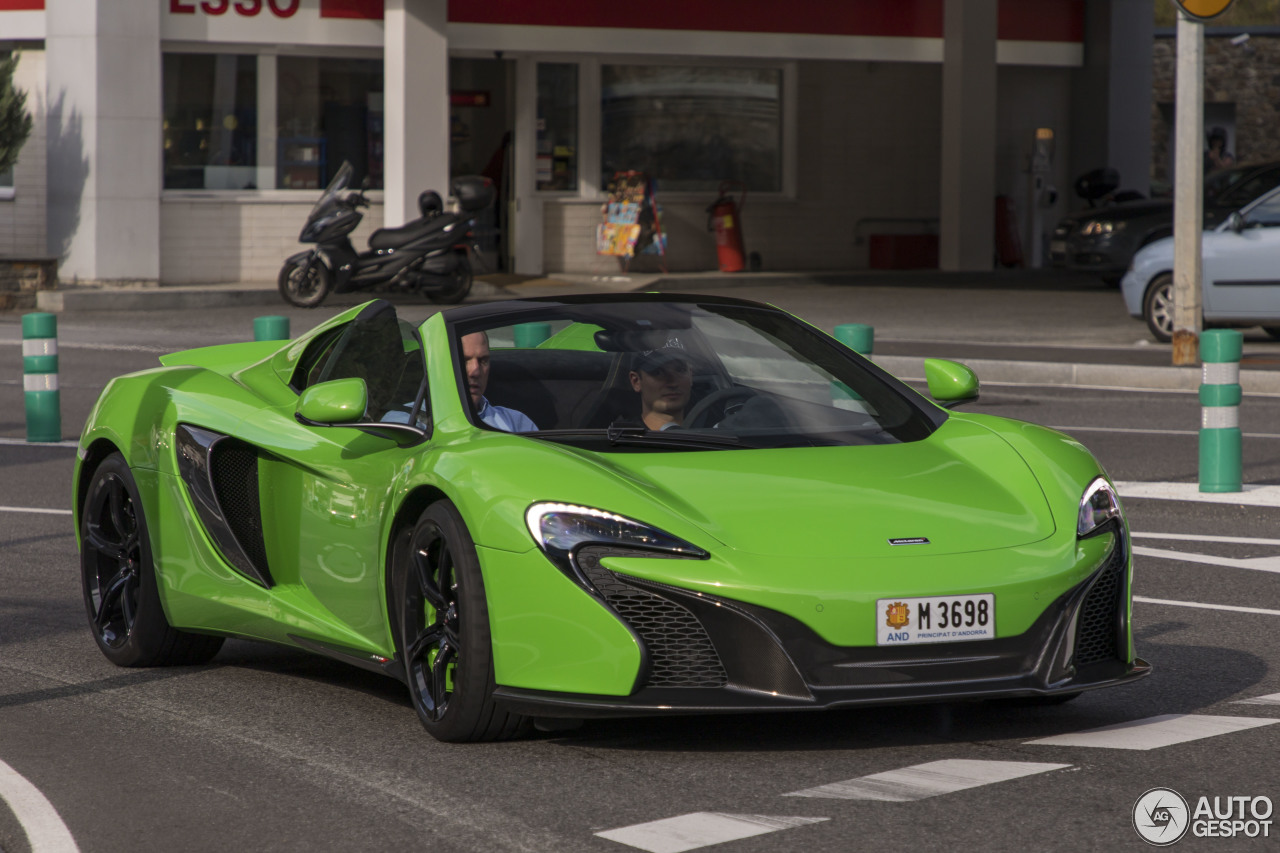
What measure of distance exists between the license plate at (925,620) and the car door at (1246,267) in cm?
1389

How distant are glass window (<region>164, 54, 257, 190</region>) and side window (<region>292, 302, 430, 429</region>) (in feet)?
67.0

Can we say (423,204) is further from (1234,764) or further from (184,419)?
(1234,764)

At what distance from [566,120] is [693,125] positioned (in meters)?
2.23

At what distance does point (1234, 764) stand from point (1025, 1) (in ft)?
95.3

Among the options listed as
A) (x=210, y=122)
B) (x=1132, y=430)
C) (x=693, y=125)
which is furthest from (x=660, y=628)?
(x=693, y=125)

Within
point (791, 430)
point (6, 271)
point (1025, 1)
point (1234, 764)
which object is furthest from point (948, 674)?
point (1025, 1)

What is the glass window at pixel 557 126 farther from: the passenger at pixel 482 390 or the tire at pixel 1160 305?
the passenger at pixel 482 390

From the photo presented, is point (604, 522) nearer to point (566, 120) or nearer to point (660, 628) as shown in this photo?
point (660, 628)

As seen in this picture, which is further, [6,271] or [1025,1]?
[1025,1]

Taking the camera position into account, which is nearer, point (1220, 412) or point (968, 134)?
point (1220, 412)

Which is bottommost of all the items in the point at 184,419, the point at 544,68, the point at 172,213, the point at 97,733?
the point at 97,733

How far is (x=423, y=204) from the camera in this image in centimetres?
2377

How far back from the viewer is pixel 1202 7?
1509cm

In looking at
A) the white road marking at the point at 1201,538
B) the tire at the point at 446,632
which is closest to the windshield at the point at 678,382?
the tire at the point at 446,632
